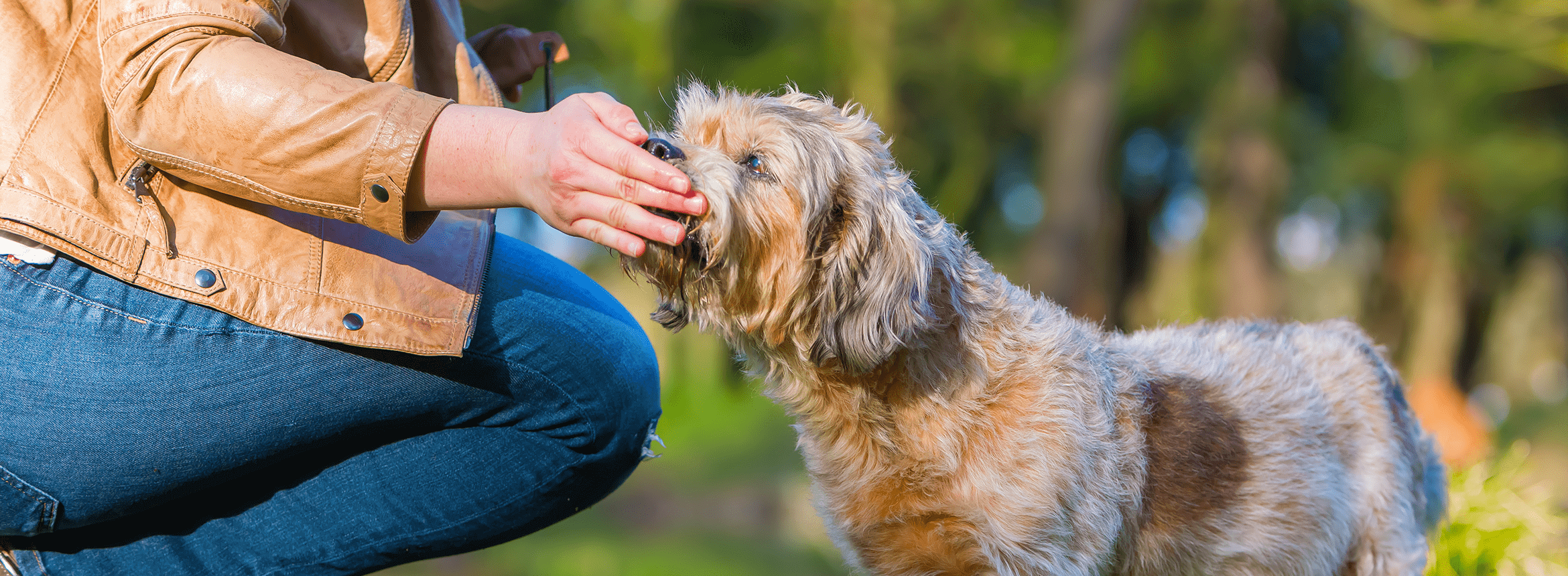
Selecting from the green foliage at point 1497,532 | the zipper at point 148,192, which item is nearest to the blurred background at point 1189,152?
the green foliage at point 1497,532

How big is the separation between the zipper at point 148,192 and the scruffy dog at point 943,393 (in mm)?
943

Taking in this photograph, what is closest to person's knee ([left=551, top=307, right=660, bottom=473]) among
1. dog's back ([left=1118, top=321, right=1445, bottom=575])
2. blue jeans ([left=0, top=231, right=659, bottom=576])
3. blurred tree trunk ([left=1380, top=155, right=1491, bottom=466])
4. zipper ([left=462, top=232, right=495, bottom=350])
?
blue jeans ([left=0, top=231, right=659, bottom=576])

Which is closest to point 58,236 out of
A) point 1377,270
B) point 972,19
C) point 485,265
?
point 485,265

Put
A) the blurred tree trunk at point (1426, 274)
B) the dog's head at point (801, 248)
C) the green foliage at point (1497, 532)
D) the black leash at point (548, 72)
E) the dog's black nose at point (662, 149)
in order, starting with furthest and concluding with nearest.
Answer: the blurred tree trunk at point (1426, 274) < the green foliage at point (1497, 532) < the black leash at point (548, 72) < the dog's head at point (801, 248) < the dog's black nose at point (662, 149)

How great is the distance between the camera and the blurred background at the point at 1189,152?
12.1 metres

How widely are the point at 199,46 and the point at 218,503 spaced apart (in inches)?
54.9

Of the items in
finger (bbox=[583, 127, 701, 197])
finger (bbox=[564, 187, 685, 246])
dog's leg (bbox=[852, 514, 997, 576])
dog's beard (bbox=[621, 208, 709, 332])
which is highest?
dog's beard (bbox=[621, 208, 709, 332])

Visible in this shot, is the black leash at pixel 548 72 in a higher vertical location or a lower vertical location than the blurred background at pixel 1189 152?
lower

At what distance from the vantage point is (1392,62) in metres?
15.7

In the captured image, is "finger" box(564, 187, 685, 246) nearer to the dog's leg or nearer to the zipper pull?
the zipper pull

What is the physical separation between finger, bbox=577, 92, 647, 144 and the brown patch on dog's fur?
168 cm

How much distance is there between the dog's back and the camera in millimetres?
2938

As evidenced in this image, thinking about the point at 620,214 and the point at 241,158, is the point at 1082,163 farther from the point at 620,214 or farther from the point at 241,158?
the point at 241,158

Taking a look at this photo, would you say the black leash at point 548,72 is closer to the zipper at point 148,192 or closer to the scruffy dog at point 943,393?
the scruffy dog at point 943,393
